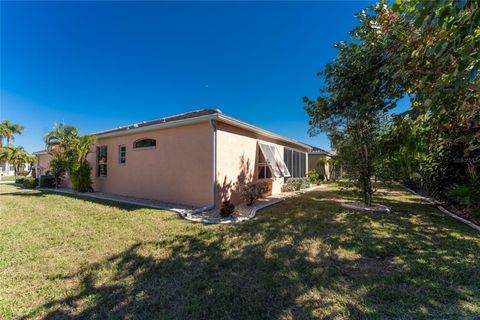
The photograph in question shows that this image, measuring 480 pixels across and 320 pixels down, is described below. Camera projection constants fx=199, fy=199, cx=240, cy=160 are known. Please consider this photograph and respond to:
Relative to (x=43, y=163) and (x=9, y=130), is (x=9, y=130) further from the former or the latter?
(x=43, y=163)

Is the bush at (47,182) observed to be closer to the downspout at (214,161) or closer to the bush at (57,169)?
the bush at (57,169)

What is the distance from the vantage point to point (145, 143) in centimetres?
1268

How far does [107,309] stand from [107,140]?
14.9 meters

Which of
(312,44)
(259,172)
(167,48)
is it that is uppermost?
(167,48)

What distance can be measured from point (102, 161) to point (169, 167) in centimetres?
820

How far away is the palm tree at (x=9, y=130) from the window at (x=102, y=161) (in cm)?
3507

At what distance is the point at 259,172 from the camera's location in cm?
1398

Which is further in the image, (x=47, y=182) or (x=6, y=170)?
(x=6, y=170)

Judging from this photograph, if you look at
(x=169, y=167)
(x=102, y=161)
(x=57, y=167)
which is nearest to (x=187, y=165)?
(x=169, y=167)

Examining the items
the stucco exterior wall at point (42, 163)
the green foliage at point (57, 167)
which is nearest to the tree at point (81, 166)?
the green foliage at point (57, 167)

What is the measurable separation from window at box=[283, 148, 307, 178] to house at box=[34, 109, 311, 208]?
2181 mm

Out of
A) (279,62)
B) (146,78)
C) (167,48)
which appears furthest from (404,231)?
(146,78)

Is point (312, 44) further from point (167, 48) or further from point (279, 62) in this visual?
point (167, 48)

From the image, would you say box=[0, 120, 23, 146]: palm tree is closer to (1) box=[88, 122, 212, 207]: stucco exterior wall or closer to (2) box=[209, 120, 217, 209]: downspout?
(1) box=[88, 122, 212, 207]: stucco exterior wall
